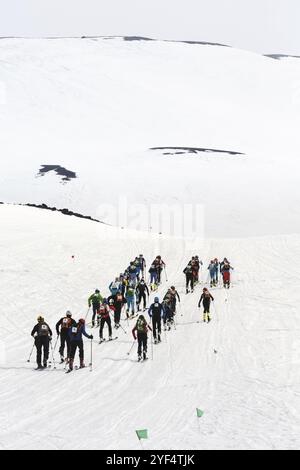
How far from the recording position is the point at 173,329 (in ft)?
67.1

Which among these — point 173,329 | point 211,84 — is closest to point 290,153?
point 211,84

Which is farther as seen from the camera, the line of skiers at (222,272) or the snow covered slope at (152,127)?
the snow covered slope at (152,127)

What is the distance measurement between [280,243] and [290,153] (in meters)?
71.1

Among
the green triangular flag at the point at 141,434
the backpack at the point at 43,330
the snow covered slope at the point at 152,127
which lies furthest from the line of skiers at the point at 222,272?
the snow covered slope at the point at 152,127

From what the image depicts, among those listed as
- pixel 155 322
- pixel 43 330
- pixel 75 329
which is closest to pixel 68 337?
pixel 75 329

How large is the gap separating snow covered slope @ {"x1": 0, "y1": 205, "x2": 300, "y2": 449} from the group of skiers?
1.96 ft

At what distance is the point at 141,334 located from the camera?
16.1 meters

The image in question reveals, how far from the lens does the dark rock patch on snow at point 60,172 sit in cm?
7940

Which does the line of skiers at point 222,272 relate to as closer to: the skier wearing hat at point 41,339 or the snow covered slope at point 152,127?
the skier wearing hat at point 41,339

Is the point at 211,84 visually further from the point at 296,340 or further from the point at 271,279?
the point at 296,340

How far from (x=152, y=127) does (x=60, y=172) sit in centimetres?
4513

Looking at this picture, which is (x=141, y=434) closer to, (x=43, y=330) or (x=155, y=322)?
(x=43, y=330)

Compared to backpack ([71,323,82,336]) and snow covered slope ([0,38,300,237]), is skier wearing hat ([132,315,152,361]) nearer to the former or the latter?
backpack ([71,323,82,336])

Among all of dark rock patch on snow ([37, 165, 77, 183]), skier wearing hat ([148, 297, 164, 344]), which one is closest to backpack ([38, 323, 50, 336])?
skier wearing hat ([148, 297, 164, 344])
